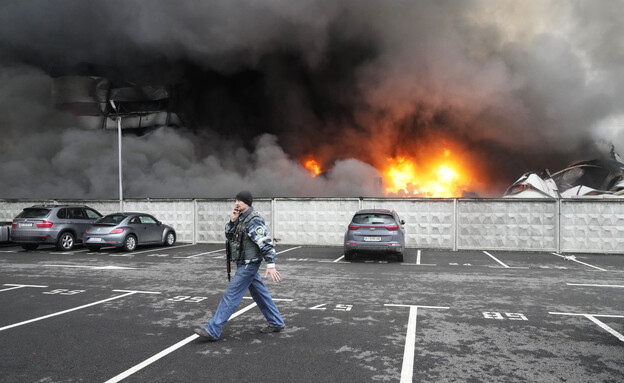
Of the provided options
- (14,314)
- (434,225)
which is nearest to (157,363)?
(14,314)

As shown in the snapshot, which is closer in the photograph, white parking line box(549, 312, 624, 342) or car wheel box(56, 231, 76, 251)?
white parking line box(549, 312, 624, 342)

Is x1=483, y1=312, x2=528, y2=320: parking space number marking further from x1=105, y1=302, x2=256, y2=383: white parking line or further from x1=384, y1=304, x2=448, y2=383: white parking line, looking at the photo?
x1=105, y1=302, x2=256, y2=383: white parking line

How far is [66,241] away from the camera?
51.8 feet

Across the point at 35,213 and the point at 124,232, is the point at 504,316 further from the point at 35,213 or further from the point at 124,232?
the point at 35,213

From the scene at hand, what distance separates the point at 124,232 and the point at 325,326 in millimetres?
11582

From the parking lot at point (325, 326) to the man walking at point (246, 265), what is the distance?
20 centimetres

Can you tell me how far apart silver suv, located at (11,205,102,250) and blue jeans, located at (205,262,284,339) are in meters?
13.1

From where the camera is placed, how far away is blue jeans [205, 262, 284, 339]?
5.03 m

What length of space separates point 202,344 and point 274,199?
14.1 meters

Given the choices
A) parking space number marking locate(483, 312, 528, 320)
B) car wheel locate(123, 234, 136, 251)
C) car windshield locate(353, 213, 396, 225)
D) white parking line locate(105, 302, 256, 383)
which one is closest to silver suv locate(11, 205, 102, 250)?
car wheel locate(123, 234, 136, 251)

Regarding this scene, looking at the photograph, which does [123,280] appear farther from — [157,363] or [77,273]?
[157,363]

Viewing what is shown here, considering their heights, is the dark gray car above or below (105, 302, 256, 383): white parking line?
above

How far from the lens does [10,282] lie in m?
9.10

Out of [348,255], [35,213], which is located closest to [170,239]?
[35,213]
